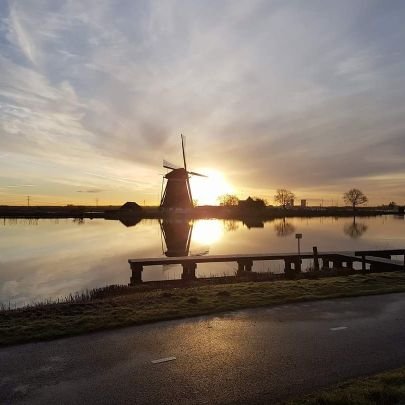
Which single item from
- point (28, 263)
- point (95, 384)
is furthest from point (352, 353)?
point (28, 263)

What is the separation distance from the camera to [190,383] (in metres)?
6.21

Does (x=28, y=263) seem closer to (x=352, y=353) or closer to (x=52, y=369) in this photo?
(x=52, y=369)

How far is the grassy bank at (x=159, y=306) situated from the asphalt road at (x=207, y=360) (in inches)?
Result: 23.5

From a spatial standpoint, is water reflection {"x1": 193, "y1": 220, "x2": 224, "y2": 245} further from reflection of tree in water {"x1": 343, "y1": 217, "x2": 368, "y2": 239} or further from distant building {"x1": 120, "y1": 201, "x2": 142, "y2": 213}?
distant building {"x1": 120, "y1": 201, "x2": 142, "y2": 213}

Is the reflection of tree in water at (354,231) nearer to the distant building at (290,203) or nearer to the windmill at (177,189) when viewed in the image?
the windmill at (177,189)

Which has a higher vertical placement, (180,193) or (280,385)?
(180,193)

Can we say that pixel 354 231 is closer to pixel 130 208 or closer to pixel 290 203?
pixel 130 208

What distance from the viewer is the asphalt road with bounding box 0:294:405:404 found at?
5.90 meters

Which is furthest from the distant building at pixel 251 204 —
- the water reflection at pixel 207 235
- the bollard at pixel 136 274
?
the bollard at pixel 136 274

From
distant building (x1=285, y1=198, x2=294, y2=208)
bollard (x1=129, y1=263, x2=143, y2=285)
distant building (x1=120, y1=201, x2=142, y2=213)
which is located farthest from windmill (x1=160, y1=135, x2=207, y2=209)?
distant building (x1=285, y1=198, x2=294, y2=208)

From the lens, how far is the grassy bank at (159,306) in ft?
30.1

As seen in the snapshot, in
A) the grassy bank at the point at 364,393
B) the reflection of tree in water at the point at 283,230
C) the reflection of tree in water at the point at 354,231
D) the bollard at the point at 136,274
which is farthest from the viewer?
the reflection of tree in water at the point at 283,230

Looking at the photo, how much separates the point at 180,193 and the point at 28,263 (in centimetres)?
6600

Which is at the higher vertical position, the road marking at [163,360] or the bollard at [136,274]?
the road marking at [163,360]
